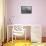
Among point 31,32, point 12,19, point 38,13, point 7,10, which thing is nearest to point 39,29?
point 31,32

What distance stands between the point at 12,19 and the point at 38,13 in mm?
502

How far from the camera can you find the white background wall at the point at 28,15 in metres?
2.33

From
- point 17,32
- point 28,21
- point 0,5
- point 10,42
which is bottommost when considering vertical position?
point 10,42

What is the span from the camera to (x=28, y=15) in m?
2.35

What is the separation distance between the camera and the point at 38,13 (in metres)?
2.34

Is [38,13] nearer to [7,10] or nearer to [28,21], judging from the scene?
[28,21]

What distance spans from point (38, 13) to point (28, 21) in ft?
0.79

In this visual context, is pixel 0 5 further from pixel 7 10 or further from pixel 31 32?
pixel 31 32

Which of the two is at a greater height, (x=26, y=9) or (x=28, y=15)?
(x=26, y=9)

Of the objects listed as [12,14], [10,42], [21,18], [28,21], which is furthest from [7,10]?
[10,42]

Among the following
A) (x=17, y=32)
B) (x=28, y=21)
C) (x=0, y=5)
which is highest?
(x=0, y=5)

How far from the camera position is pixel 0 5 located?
2.21 meters

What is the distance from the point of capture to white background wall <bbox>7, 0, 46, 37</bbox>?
233 centimetres

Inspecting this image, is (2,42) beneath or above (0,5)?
beneath
